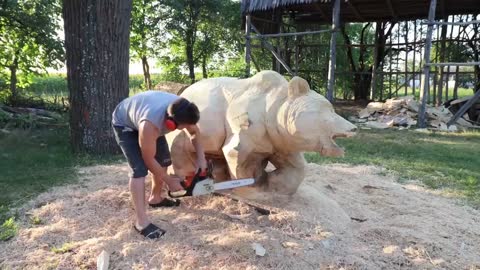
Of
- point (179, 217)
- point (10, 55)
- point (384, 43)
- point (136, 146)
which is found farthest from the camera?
point (384, 43)

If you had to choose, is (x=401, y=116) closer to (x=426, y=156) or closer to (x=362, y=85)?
(x=426, y=156)

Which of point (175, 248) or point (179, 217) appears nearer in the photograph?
point (175, 248)

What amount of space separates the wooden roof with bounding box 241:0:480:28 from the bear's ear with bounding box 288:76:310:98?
309 inches

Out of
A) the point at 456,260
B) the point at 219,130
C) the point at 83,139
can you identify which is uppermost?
the point at 219,130

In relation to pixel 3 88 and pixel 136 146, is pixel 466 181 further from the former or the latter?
pixel 3 88

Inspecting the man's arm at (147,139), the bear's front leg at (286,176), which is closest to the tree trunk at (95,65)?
the bear's front leg at (286,176)

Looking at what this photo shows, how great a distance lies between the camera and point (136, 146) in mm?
3301

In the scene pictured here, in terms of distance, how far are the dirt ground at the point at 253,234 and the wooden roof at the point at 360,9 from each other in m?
7.66

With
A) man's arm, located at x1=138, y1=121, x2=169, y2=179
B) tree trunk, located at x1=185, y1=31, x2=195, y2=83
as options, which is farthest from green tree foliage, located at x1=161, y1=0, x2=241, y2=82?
man's arm, located at x1=138, y1=121, x2=169, y2=179

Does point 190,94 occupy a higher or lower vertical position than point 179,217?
higher

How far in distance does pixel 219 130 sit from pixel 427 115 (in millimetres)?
8774

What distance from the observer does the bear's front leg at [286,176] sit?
3822 mm

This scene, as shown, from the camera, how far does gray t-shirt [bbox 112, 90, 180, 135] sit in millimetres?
3029

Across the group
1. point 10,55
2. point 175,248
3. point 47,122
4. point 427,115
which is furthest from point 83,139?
point 427,115
